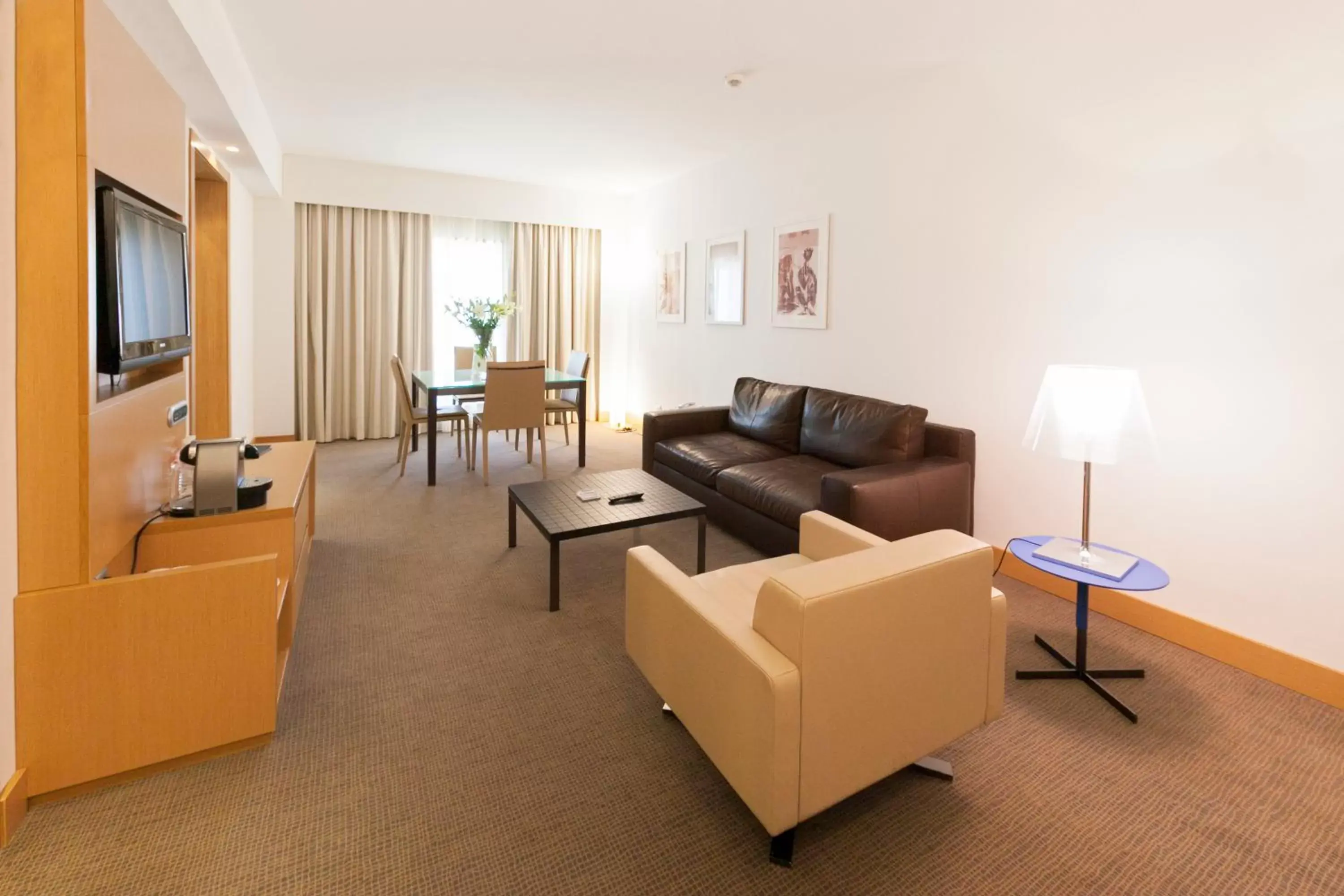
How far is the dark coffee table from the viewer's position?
287cm

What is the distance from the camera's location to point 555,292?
738 cm

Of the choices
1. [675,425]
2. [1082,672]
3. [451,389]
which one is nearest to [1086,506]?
[1082,672]

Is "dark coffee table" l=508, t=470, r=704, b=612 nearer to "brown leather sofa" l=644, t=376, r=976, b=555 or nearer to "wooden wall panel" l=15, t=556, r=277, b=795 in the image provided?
"brown leather sofa" l=644, t=376, r=976, b=555

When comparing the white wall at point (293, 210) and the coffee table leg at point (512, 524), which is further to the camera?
the white wall at point (293, 210)

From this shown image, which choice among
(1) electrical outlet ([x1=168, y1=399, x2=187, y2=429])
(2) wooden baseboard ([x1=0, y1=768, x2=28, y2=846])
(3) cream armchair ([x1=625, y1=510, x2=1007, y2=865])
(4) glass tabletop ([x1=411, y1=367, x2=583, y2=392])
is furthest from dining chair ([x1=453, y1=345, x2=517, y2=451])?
(3) cream armchair ([x1=625, y1=510, x2=1007, y2=865])

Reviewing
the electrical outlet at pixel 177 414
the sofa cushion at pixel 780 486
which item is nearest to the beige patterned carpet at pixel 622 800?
the electrical outlet at pixel 177 414

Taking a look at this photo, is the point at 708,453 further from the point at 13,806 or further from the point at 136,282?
the point at 13,806

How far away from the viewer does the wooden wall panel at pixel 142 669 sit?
1643 millimetres

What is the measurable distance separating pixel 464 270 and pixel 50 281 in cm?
564

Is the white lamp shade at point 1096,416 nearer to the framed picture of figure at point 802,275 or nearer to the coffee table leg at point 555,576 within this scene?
the coffee table leg at point 555,576

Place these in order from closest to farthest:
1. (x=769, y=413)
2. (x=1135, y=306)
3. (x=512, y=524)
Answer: (x=1135, y=306), (x=512, y=524), (x=769, y=413)

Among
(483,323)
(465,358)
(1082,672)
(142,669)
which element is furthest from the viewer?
(465,358)

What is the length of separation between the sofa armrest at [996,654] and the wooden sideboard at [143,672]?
198 centimetres

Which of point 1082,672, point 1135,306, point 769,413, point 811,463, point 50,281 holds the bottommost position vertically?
point 1082,672
